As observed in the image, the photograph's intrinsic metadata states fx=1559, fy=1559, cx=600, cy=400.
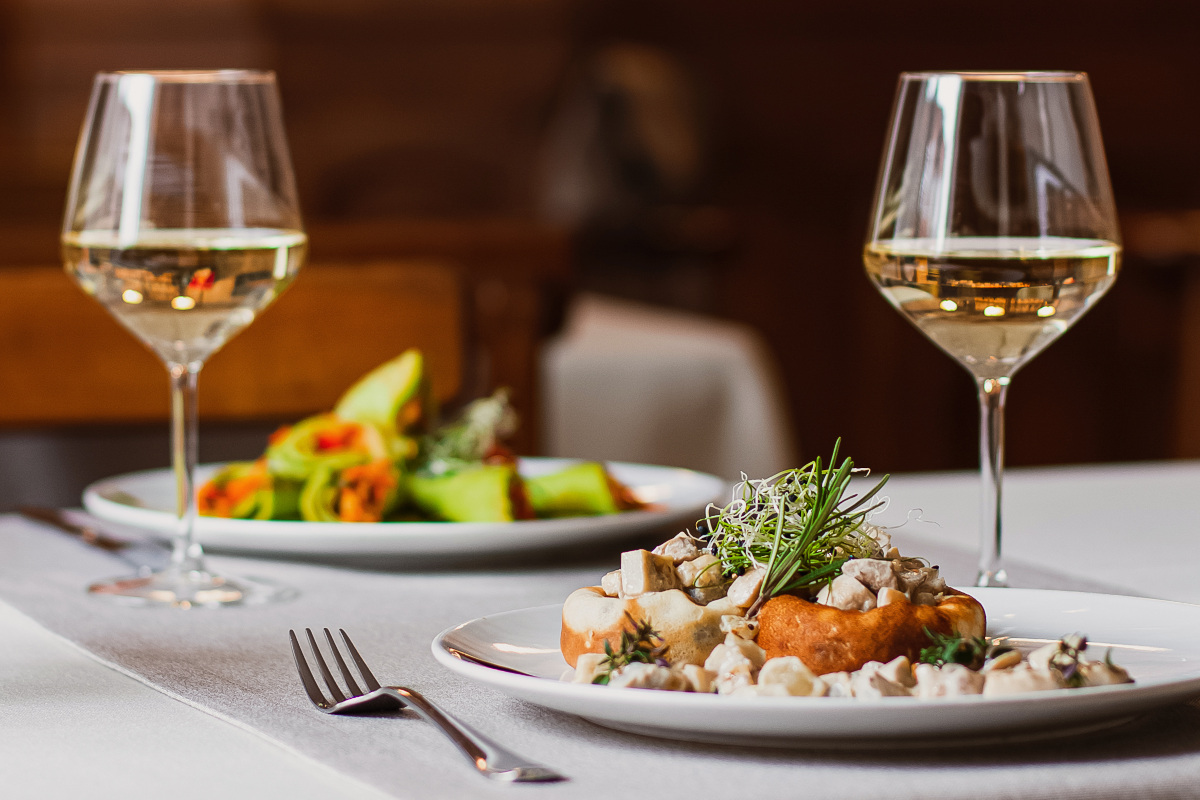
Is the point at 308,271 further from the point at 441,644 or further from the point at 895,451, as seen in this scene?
the point at 895,451

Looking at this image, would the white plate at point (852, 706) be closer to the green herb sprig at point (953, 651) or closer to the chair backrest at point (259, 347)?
the green herb sprig at point (953, 651)

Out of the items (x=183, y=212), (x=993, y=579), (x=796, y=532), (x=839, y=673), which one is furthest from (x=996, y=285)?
(x=183, y=212)

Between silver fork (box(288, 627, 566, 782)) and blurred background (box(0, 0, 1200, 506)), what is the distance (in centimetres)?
468

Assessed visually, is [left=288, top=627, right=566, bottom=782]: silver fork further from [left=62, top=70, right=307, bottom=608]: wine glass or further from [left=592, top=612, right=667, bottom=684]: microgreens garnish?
[left=62, top=70, right=307, bottom=608]: wine glass

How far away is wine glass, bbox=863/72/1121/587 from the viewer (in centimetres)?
85

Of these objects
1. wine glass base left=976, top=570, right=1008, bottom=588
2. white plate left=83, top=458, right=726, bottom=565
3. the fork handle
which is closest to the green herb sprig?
the fork handle

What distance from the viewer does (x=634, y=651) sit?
0.58 meters

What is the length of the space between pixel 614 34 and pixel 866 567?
5.52 meters

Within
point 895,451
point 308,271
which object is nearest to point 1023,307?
point 308,271

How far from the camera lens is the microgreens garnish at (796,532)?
631 millimetres

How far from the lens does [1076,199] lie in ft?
2.79

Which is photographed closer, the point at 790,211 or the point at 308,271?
the point at 308,271

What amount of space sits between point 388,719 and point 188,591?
350 mm

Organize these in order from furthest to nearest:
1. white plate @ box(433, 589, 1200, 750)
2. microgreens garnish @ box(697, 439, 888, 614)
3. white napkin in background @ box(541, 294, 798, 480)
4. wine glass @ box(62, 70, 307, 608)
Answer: white napkin in background @ box(541, 294, 798, 480), wine glass @ box(62, 70, 307, 608), microgreens garnish @ box(697, 439, 888, 614), white plate @ box(433, 589, 1200, 750)
